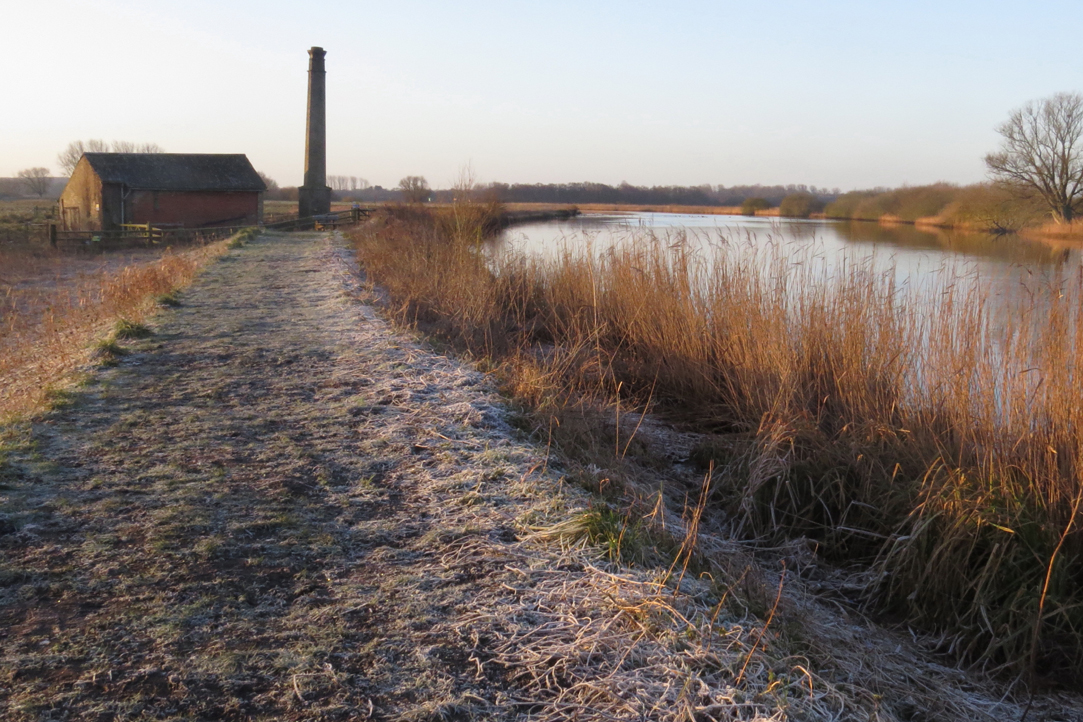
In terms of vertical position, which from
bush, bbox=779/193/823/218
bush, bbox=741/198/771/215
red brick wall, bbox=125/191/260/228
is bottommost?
bush, bbox=779/193/823/218

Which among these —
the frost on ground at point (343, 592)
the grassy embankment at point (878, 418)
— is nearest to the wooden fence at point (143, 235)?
the grassy embankment at point (878, 418)

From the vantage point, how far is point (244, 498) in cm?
360

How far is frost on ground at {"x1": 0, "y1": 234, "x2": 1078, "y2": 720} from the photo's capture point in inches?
87.7

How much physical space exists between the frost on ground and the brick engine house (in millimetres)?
33183

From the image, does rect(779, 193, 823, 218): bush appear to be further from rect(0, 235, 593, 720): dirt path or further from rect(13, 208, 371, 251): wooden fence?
rect(13, 208, 371, 251): wooden fence

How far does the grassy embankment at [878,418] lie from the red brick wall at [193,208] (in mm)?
30825

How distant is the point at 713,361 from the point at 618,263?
6.94 ft

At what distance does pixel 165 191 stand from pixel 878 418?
35.2 meters

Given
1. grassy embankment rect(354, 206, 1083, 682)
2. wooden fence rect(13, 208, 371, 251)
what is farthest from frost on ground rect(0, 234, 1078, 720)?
wooden fence rect(13, 208, 371, 251)

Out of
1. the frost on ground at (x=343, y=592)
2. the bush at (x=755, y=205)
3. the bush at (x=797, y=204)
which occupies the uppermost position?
the bush at (x=755, y=205)

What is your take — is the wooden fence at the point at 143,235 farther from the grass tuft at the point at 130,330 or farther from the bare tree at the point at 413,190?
the grass tuft at the point at 130,330

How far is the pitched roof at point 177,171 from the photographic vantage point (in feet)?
112

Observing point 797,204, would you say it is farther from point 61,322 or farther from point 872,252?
point 61,322

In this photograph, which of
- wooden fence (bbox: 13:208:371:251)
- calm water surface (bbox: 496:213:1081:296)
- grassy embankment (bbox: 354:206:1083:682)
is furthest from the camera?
wooden fence (bbox: 13:208:371:251)
